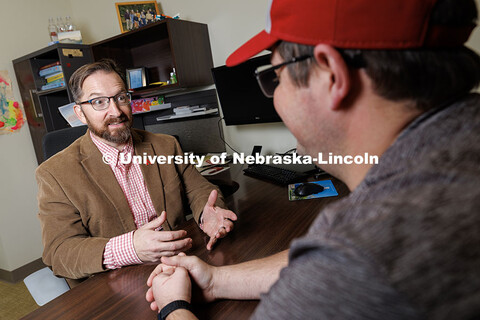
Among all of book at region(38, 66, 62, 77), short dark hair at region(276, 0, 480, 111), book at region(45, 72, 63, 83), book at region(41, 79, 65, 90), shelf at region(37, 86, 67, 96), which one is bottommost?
short dark hair at region(276, 0, 480, 111)

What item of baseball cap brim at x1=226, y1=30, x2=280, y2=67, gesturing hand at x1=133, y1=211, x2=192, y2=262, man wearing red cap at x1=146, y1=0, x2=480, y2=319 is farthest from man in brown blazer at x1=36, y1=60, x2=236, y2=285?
baseball cap brim at x1=226, y1=30, x2=280, y2=67

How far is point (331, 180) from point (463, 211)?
1.25m

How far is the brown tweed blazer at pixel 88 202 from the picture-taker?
122 centimetres

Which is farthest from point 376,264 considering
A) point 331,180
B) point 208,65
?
point 208,65

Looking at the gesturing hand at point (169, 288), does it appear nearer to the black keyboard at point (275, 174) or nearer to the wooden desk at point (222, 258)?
the wooden desk at point (222, 258)

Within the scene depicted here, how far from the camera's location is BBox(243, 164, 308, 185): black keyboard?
5.45ft

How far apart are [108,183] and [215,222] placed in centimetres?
58

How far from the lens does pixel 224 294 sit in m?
0.81

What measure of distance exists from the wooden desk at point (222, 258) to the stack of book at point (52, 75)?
216 cm

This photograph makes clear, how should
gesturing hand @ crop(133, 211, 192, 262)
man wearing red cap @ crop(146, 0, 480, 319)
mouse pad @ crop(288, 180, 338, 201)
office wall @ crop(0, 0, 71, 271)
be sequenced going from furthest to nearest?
office wall @ crop(0, 0, 71, 271)
mouse pad @ crop(288, 180, 338, 201)
gesturing hand @ crop(133, 211, 192, 262)
man wearing red cap @ crop(146, 0, 480, 319)

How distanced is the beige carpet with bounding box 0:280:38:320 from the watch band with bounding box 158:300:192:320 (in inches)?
93.9

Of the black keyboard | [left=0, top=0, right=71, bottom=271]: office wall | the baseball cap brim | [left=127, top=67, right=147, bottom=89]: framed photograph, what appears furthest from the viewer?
[left=0, top=0, right=71, bottom=271]: office wall

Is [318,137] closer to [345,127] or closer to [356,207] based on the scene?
[345,127]

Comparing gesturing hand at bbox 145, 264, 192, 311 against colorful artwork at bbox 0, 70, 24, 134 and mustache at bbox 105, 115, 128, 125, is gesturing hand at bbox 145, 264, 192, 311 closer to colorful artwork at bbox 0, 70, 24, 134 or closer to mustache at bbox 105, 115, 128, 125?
mustache at bbox 105, 115, 128, 125
